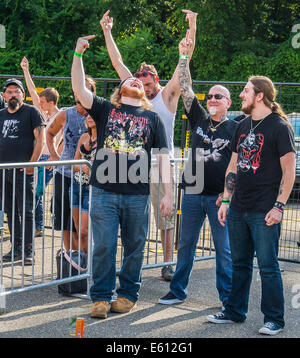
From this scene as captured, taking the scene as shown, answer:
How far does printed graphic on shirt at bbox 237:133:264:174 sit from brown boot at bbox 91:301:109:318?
5.43 ft

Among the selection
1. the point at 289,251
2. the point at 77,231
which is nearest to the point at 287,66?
the point at 289,251

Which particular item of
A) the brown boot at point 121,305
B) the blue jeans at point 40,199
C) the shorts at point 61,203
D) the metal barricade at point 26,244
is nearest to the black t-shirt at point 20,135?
the metal barricade at point 26,244

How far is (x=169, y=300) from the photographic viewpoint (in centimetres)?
616

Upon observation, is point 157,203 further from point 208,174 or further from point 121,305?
point 121,305

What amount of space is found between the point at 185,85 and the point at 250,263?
1741mm

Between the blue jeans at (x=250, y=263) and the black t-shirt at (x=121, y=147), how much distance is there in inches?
34.9

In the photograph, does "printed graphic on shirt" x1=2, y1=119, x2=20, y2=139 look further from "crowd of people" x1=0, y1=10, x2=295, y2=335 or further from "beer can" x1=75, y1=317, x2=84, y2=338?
"beer can" x1=75, y1=317, x2=84, y2=338

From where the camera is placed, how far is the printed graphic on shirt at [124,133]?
557 centimetres

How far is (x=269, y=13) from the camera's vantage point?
99.4ft

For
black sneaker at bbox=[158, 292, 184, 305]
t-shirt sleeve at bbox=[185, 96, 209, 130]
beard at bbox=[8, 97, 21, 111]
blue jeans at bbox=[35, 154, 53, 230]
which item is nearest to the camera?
t-shirt sleeve at bbox=[185, 96, 209, 130]

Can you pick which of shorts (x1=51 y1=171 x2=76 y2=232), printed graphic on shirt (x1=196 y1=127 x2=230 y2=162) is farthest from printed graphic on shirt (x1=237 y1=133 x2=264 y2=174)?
shorts (x1=51 y1=171 x2=76 y2=232)

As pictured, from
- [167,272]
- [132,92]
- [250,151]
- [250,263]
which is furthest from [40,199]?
[250,151]

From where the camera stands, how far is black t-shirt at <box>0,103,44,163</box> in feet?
25.0
